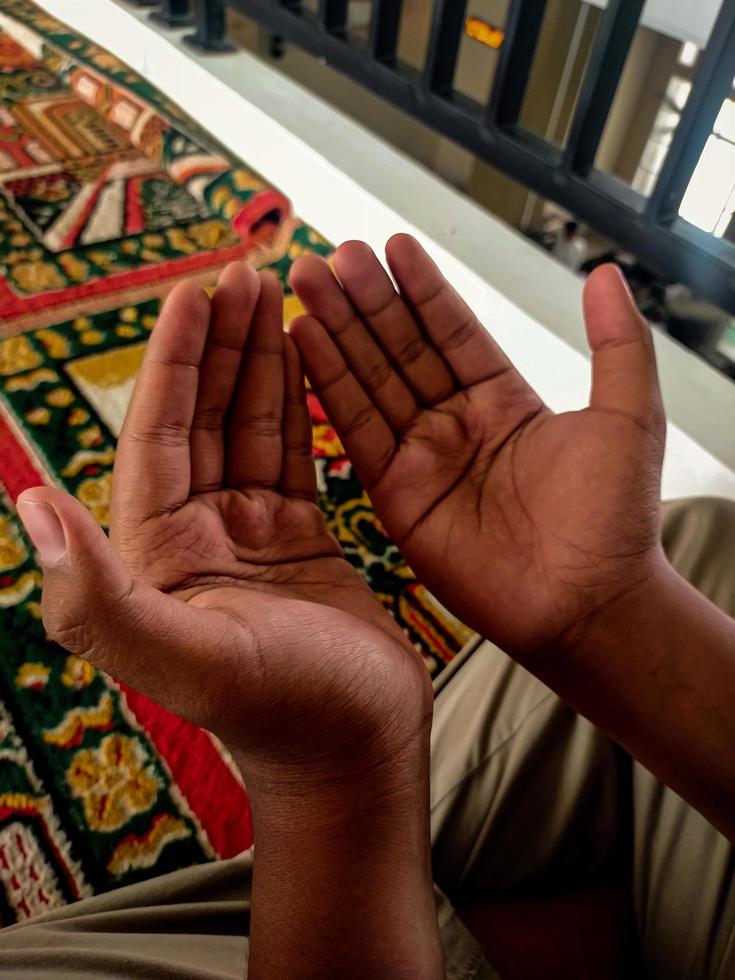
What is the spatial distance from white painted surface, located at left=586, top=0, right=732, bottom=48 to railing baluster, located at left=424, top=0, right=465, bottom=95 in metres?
0.21

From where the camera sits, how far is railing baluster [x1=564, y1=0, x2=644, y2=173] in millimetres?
841

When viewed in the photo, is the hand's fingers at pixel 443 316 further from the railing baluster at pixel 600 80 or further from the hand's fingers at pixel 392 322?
the railing baluster at pixel 600 80

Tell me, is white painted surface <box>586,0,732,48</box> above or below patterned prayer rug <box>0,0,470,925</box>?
above

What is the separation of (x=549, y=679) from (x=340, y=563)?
22 cm

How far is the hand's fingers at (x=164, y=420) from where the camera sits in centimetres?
60

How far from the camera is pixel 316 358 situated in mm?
749

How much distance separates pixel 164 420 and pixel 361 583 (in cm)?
24

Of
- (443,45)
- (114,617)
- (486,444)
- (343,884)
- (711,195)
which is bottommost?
(711,195)

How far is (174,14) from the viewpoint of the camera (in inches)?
62.0

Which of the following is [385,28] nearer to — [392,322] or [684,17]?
[684,17]

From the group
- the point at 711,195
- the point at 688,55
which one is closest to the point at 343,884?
the point at 711,195

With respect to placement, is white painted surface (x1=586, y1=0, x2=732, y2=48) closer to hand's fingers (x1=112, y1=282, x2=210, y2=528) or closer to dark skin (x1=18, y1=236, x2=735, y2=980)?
dark skin (x1=18, y1=236, x2=735, y2=980)

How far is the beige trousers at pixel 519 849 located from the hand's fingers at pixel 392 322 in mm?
289

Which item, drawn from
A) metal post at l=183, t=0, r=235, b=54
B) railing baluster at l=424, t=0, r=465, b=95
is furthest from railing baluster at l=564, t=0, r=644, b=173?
metal post at l=183, t=0, r=235, b=54
